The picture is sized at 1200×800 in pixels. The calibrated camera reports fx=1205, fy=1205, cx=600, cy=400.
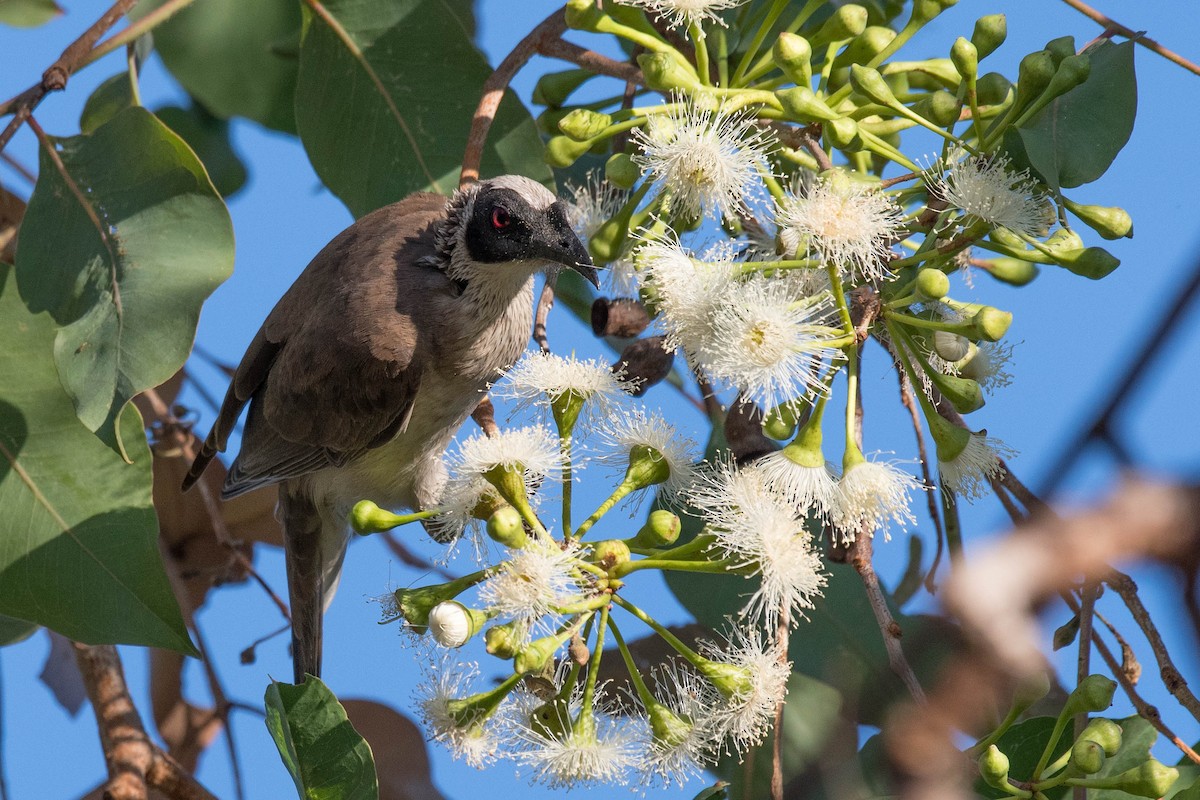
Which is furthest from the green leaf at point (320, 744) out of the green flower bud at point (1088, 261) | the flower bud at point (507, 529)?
the green flower bud at point (1088, 261)

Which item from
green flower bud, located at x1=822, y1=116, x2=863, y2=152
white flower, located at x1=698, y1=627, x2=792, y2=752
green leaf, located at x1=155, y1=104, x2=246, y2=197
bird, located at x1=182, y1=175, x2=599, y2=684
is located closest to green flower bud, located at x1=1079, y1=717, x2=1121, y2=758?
white flower, located at x1=698, y1=627, x2=792, y2=752

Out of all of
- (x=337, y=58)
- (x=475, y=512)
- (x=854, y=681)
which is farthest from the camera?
(x=337, y=58)

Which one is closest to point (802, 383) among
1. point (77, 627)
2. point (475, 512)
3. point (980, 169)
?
point (980, 169)

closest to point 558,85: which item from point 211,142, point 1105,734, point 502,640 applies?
point 502,640

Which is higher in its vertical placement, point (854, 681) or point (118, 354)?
point (854, 681)

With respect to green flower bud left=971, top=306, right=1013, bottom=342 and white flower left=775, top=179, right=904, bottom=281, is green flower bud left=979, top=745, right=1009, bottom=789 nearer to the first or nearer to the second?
green flower bud left=971, top=306, right=1013, bottom=342

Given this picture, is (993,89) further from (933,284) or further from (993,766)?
(993,766)

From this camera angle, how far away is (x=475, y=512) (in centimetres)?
185

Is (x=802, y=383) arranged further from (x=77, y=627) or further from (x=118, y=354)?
(x=77, y=627)

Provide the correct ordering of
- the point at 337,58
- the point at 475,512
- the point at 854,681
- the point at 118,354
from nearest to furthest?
the point at 475,512
the point at 118,354
the point at 854,681
the point at 337,58

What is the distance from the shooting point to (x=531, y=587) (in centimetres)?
160

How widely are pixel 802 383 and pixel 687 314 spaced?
186 millimetres

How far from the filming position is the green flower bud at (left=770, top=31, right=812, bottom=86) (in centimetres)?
175

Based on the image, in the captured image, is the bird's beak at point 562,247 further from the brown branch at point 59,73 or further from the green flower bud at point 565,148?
the brown branch at point 59,73
